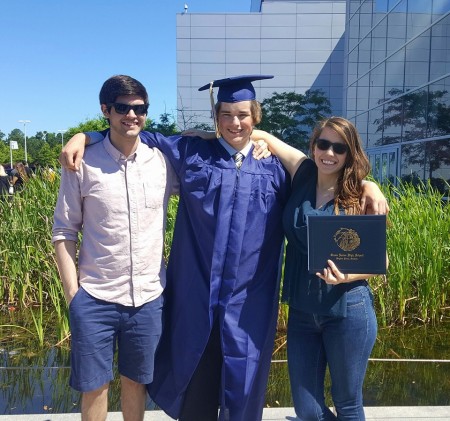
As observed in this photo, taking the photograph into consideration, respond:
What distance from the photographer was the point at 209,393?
7.35 feet

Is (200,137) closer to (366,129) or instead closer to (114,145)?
(114,145)

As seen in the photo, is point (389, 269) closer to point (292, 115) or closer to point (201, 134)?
point (201, 134)

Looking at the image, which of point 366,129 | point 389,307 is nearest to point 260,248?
point 389,307

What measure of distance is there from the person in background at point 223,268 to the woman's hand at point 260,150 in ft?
0.08

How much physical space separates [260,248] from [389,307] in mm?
2696

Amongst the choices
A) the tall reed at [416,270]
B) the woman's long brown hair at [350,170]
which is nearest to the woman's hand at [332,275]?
the woman's long brown hair at [350,170]

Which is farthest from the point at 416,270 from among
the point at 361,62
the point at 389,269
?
the point at 361,62

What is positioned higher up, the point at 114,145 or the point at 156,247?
the point at 114,145

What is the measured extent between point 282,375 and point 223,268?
1.80m

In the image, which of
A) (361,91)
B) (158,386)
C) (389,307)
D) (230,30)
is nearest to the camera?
(158,386)

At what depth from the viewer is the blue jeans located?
2002 millimetres

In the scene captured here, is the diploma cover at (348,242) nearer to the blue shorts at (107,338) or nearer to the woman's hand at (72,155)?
the blue shorts at (107,338)

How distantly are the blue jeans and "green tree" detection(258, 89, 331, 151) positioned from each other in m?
17.7

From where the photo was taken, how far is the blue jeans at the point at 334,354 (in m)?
2.00
